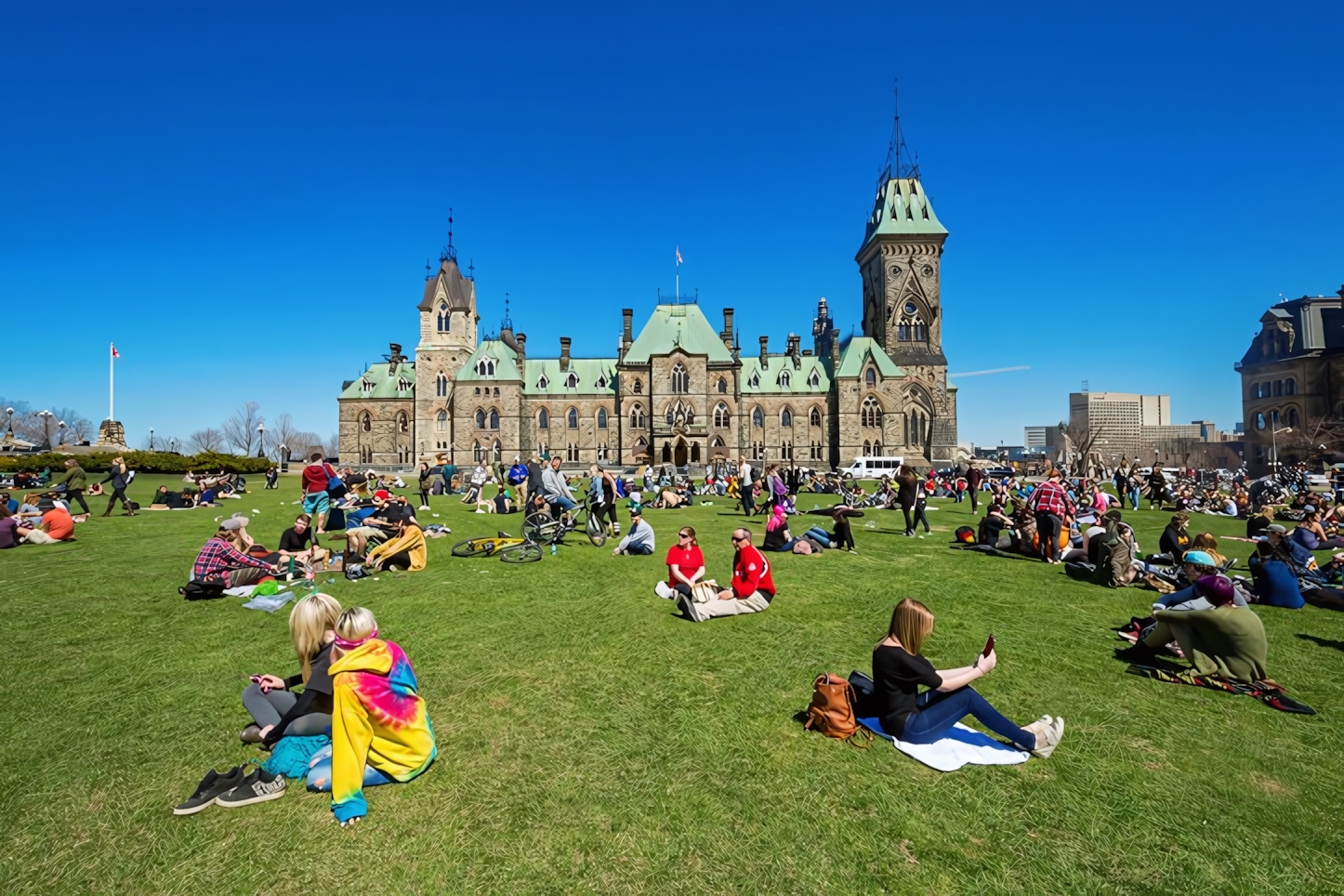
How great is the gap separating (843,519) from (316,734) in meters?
11.9

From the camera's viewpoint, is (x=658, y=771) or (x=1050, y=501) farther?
(x=1050, y=501)

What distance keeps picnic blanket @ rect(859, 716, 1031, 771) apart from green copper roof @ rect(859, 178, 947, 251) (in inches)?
2701

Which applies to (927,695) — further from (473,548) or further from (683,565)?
(473,548)

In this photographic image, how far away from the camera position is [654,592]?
1112 centimetres

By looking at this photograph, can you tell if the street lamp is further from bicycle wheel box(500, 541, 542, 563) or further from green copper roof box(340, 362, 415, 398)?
green copper roof box(340, 362, 415, 398)

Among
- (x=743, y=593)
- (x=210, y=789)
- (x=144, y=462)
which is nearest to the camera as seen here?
(x=210, y=789)

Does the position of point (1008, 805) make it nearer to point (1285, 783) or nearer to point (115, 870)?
point (1285, 783)

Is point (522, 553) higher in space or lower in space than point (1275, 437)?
lower

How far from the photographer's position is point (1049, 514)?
1449 centimetres

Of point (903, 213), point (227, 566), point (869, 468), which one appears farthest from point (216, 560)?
point (903, 213)

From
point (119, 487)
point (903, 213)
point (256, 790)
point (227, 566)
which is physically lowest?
point (256, 790)

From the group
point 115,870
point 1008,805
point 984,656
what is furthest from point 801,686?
point 115,870

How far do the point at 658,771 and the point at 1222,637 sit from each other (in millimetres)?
6288

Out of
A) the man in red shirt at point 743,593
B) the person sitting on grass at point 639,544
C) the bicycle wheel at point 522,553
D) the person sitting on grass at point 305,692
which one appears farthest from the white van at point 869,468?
the person sitting on grass at point 305,692
